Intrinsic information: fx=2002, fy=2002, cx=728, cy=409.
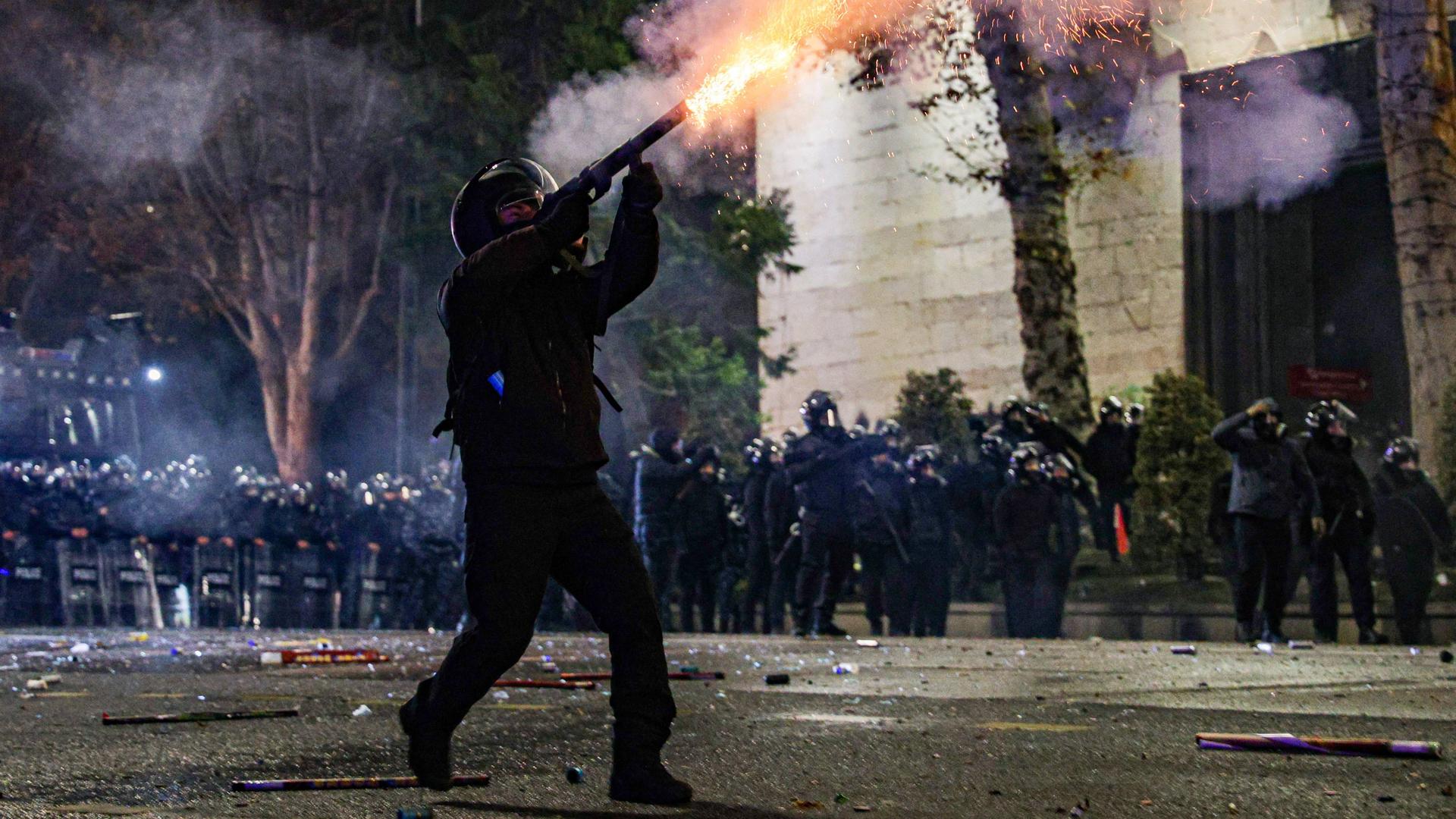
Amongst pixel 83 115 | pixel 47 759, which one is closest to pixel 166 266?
pixel 83 115

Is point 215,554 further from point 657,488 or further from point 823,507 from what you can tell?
point 823,507

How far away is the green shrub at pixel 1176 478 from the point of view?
17.3 metres

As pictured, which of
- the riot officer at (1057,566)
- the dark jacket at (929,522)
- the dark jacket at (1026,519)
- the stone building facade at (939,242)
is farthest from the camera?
the stone building facade at (939,242)

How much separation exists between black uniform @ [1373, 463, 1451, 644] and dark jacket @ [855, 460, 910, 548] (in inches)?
148

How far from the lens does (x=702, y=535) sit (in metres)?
17.6

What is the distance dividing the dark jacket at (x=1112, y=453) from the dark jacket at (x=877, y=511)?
247cm

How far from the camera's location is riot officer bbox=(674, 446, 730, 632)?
17.5m

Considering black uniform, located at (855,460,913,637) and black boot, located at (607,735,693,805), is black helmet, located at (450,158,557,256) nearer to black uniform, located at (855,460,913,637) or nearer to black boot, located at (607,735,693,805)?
black boot, located at (607,735,693,805)

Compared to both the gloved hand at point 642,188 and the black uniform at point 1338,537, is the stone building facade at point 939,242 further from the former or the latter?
the gloved hand at point 642,188

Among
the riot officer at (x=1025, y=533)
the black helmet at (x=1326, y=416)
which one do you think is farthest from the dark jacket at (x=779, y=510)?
the black helmet at (x=1326, y=416)

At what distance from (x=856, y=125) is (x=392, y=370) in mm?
12068

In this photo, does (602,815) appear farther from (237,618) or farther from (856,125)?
(856,125)

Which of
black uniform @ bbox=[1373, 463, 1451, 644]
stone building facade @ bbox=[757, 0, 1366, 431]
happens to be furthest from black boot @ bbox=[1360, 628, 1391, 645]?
stone building facade @ bbox=[757, 0, 1366, 431]

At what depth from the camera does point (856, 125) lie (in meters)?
27.9
